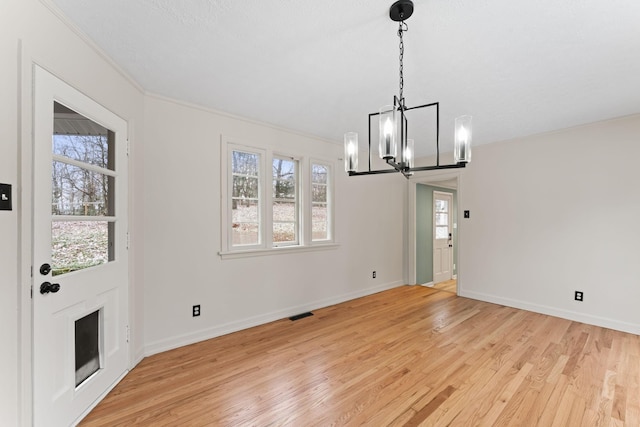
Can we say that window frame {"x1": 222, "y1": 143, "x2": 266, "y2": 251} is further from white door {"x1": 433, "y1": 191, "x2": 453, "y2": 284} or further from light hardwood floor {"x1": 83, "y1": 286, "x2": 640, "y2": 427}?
white door {"x1": 433, "y1": 191, "x2": 453, "y2": 284}

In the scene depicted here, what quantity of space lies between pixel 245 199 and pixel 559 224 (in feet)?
13.4

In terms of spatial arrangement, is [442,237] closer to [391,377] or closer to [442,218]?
[442,218]

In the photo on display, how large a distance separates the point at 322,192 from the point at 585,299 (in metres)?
3.65

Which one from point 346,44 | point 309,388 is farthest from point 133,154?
point 309,388

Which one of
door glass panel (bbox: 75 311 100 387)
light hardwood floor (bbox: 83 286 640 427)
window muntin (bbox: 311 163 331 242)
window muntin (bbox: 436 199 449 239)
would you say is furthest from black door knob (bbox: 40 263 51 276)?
window muntin (bbox: 436 199 449 239)

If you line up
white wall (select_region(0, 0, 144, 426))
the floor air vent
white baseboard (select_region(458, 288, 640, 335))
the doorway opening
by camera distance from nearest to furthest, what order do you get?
white wall (select_region(0, 0, 144, 426)), white baseboard (select_region(458, 288, 640, 335)), the floor air vent, the doorway opening

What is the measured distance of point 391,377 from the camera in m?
2.29

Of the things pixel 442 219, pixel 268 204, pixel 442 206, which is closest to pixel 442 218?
pixel 442 219

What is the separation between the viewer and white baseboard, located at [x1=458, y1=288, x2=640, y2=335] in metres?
3.26

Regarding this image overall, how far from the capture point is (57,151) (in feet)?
5.56

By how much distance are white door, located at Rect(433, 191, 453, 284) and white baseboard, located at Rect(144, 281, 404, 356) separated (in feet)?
7.65

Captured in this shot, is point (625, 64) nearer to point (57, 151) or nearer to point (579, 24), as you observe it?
point (579, 24)

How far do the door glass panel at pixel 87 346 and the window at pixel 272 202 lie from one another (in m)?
1.26

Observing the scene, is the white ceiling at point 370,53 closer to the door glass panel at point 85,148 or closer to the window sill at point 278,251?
the door glass panel at point 85,148
